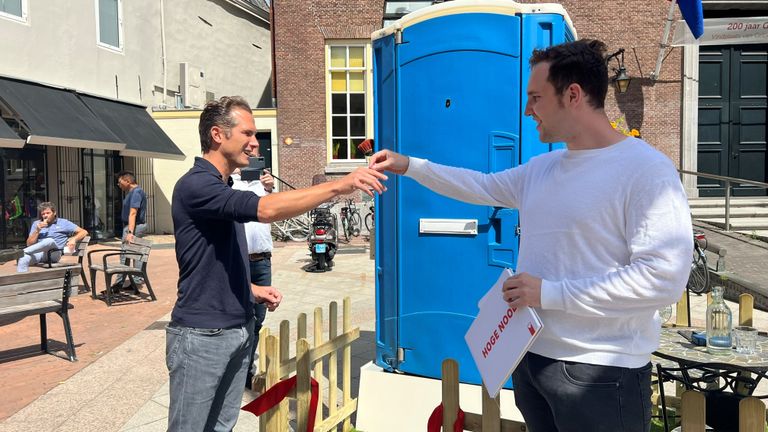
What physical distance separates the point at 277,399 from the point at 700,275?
801cm

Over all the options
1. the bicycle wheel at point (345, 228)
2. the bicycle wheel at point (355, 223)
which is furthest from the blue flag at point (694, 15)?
the bicycle wheel at point (355, 223)

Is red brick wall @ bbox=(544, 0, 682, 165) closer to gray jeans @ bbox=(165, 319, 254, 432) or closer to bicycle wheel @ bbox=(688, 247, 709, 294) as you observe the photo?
bicycle wheel @ bbox=(688, 247, 709, 294)

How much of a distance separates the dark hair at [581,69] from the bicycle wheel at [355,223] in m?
14.5

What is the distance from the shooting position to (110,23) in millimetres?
17547

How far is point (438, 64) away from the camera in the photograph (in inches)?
154

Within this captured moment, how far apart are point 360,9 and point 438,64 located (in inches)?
584

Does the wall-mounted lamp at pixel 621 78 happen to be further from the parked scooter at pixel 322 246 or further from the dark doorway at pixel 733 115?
the parked scooter at pixel 322 246

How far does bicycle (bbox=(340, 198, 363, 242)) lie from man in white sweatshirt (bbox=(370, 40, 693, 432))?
46.5 feet

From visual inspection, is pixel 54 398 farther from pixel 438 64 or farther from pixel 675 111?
pixel 675 111

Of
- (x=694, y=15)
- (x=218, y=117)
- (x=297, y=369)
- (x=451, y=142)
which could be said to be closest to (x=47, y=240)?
(x=297, y=369)

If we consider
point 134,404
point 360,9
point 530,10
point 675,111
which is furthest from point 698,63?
point 134,404

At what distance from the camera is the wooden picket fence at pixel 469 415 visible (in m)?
2.43

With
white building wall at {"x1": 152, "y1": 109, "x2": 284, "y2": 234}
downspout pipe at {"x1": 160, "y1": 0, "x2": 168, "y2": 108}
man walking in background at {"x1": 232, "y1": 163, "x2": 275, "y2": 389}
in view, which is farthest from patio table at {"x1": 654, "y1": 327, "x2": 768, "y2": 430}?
downspout pipe at {"x1": 160, "y1": 0, "x2": 168, "y2": 108}

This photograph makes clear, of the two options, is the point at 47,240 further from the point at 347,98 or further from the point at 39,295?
the point at 347,98
